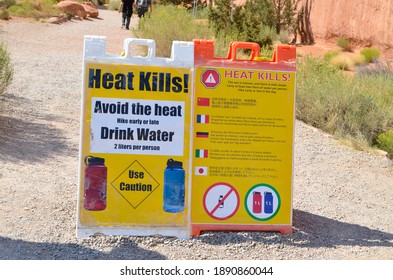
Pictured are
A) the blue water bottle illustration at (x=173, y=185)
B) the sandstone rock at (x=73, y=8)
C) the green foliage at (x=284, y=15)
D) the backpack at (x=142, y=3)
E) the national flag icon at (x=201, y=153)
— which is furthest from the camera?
the sandstone rock at (x=73, y=8)

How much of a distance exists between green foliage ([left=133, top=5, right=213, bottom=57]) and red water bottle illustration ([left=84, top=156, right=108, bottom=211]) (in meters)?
10.5

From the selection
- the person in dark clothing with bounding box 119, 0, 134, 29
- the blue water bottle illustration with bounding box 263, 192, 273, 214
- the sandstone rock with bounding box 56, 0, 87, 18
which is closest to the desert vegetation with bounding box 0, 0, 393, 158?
the sandstone rock with bounding box 56, 0, 87, 18

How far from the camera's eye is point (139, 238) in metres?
6.40

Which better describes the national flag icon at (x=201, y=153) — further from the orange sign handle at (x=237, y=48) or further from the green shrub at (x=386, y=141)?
the green shrub at (x=386, y=141)

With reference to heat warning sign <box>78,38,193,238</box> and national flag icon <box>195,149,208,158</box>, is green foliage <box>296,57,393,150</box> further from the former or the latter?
heat warning sign <box>78,38,193,238</box>

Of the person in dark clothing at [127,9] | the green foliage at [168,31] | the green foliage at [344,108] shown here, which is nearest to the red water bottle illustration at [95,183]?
the green foliage at [344,108]

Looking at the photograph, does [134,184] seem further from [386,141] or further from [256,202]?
[386,141]

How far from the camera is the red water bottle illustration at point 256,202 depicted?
6543 mm

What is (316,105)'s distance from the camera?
1216 cm

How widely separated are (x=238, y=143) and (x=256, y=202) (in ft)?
1.71

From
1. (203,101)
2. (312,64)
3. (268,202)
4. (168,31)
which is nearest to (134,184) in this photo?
(203,101)

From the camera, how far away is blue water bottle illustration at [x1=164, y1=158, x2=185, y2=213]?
638 cm

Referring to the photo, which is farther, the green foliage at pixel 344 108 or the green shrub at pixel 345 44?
the green shrub at pixel 345 44

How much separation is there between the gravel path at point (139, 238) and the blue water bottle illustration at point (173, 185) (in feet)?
0.98
